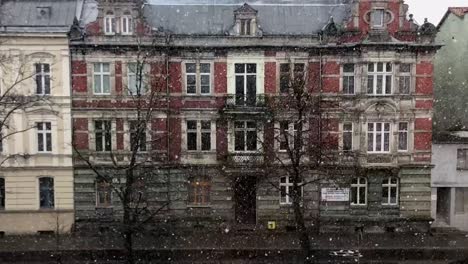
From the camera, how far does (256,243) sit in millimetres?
25094

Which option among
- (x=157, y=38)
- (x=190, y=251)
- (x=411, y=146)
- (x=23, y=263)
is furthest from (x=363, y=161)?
(x=23, y=263)

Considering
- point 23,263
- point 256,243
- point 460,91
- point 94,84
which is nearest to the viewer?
point 23,263

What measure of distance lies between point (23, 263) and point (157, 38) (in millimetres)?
13252

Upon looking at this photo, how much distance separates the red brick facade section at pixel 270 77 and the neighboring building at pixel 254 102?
0.19ft

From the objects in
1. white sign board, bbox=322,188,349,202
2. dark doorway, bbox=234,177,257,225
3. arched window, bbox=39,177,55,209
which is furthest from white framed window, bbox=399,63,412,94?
arched window, bbox=39,177,55,209

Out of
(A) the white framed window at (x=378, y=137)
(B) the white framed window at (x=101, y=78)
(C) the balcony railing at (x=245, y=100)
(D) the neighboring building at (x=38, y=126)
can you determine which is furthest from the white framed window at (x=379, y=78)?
(D) the neighboring building at (x=38, y=126)

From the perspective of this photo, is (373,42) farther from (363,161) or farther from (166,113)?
(166,113)

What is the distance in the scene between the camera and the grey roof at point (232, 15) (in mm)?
27344

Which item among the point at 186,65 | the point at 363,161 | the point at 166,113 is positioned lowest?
the point at 363,161

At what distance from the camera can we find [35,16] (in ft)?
88.2

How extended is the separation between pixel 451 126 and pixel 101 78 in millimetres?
22683

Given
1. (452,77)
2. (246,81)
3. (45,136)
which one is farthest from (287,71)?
(45,136)

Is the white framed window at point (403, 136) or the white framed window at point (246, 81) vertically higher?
the white framed window at point (246, 81)

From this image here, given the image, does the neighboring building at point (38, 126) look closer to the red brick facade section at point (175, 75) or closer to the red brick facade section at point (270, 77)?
the red brick facade section at point (175, 75)
